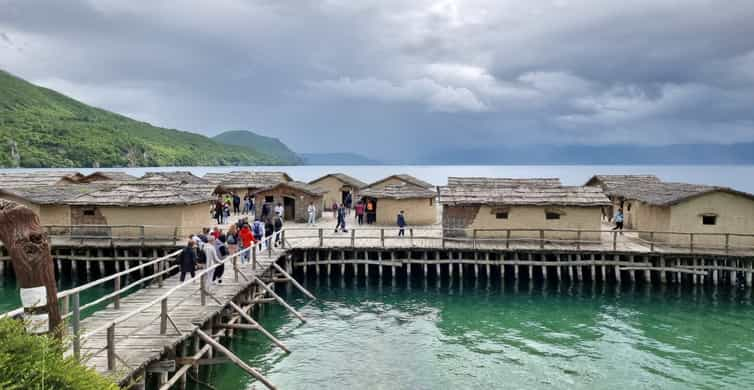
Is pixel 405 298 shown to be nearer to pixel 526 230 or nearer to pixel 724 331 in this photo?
pixel 526 230

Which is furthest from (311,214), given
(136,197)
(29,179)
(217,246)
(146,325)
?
(146,325)

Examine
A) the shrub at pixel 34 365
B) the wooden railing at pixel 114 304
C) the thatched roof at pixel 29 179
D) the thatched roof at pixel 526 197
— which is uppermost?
the thatched roof at pixel 29 179

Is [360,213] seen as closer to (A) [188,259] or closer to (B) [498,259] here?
(B) [498,259]

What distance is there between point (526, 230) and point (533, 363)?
1214 cm

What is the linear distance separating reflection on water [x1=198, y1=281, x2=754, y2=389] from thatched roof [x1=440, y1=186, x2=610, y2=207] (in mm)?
4947

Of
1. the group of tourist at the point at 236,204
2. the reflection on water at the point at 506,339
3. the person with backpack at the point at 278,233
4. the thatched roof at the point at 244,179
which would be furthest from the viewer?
the thatched roof at the point at 244,179

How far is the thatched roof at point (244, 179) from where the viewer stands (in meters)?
51.2

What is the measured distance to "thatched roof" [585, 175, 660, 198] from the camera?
4002cm

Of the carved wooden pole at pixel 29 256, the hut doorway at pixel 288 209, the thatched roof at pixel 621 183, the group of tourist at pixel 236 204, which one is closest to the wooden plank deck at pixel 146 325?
the carved wooden pole at pixel 29 256

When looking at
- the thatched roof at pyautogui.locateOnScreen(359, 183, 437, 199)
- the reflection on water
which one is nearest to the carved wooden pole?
the reflection on water

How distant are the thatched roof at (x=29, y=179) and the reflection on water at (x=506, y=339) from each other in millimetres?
28861

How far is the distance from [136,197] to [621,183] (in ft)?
125

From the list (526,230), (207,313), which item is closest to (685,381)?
(526,230)

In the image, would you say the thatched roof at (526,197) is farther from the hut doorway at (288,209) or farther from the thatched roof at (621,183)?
the hut doorway at (288,209)
